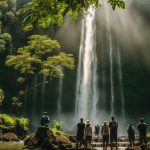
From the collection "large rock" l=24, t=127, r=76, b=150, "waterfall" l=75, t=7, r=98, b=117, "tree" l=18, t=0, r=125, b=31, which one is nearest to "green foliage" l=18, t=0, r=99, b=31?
"tree" l=18, t=0, r=125, b=31

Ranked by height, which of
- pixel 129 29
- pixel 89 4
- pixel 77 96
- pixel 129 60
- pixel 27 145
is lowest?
pixel 27 145

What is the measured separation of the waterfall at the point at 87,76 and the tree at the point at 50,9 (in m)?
35.2

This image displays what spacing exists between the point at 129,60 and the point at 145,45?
3.54 meters

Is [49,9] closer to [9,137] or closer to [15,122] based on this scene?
[9,137]

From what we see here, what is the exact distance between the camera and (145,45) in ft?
148

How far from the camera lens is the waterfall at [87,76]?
39.9 m

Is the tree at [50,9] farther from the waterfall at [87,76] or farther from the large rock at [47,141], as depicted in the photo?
the waterfall at [87,76]

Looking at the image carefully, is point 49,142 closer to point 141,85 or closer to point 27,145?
point 27,145

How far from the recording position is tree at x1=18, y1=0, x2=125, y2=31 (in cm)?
438

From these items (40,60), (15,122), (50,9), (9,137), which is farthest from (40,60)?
(50,9)

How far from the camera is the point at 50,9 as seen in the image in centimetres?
443

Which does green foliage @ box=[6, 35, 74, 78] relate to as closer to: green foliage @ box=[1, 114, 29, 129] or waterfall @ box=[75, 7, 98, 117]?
green foliage @ box=[1, 114, 29, 129]

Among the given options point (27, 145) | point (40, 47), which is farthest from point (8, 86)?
point (27, 145)

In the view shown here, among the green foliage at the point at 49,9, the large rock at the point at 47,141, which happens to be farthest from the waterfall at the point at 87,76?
the green foliage at the point at 49,9
